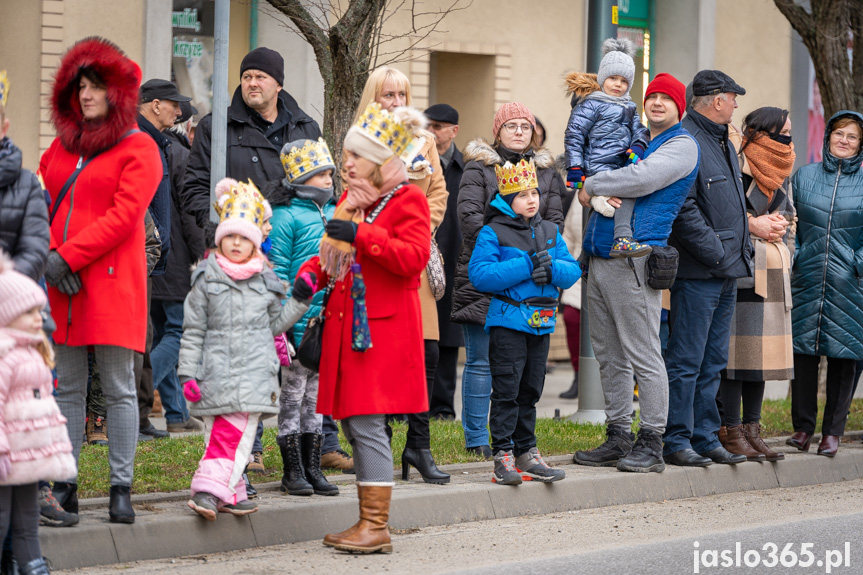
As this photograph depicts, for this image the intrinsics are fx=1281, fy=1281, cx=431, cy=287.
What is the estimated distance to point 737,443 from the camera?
8.55 meters

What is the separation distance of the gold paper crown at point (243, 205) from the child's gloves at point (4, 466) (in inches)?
67.1

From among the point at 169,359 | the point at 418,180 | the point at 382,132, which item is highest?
the point at 382,132

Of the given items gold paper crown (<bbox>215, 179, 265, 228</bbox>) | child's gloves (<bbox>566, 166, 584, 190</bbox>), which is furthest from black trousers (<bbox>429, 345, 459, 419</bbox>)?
gold paper crown (<bbox>215, 179, 265, 228</bbox>)

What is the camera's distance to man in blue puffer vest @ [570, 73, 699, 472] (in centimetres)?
771

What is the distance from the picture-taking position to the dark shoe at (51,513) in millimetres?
5703

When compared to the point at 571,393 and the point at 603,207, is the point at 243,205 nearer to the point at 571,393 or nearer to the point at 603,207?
the point at 603,207

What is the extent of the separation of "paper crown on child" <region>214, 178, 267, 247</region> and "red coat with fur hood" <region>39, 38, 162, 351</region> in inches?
13.5

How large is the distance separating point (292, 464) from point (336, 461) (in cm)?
89

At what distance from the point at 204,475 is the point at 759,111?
4739 mm

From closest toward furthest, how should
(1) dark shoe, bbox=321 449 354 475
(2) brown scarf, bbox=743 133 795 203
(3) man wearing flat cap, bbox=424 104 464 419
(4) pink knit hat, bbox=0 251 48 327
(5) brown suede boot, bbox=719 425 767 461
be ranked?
(4) pink knit hat, bbox=0 251 48 327 < (1) dark shoe, bbox=321 449 354 475 < (5) brown suede boot, bbox=719 425 767 461 < (2) brown scarf, bbox=743 133 795 203 < (3) man wearing flat cap, bbox=424 104 464 419

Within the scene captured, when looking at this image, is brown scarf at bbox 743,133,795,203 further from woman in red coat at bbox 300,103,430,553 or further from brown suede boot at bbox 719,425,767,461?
woman in red coat at bbox 300,103,430,553

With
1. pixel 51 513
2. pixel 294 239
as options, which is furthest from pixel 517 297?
pixel 51 513

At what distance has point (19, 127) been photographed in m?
12.3

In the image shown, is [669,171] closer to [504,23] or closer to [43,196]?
[43,196]
